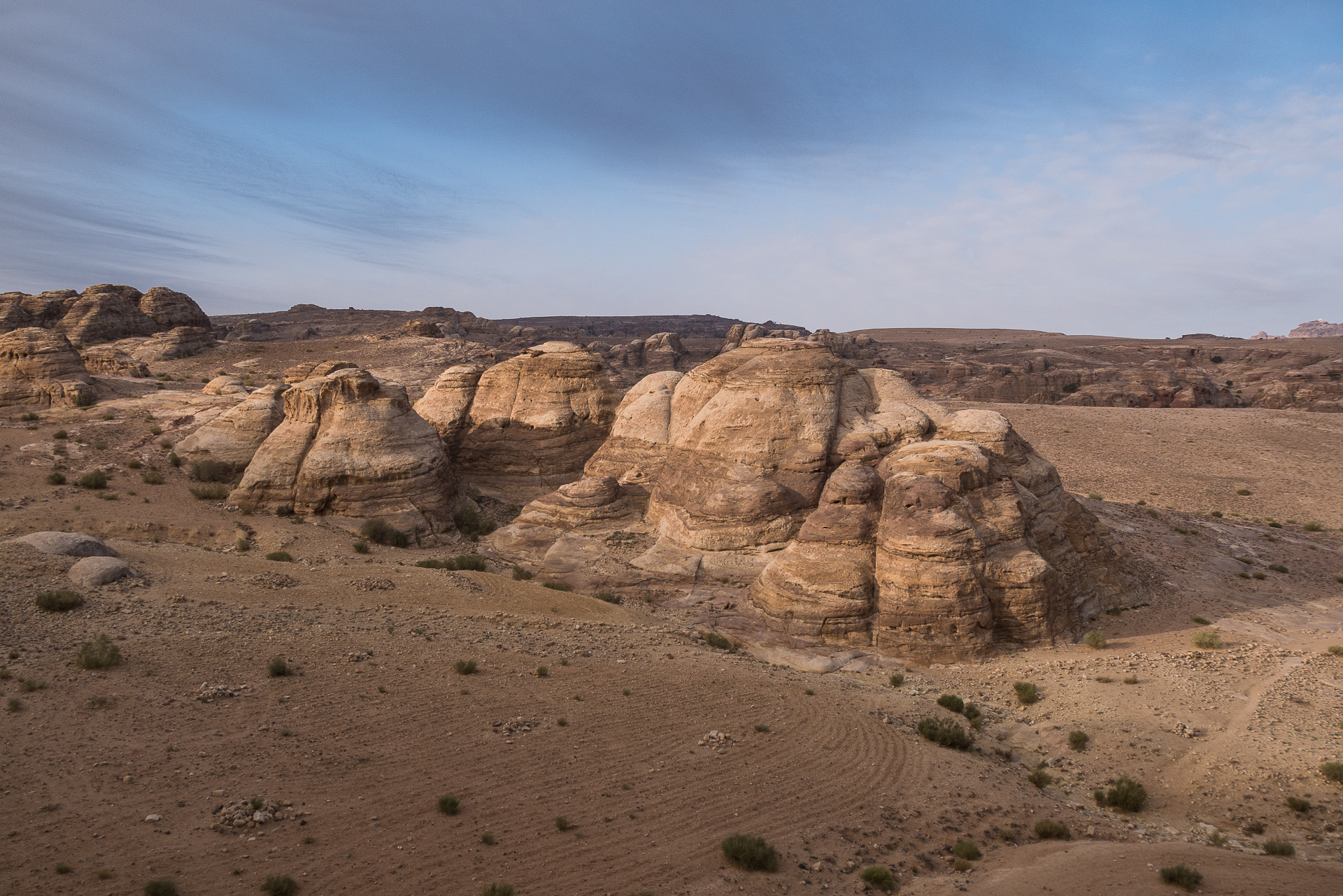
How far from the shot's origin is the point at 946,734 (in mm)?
10750

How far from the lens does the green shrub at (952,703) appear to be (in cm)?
1205

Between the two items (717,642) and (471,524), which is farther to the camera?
(471,524)

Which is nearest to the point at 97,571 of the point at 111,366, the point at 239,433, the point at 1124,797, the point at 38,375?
the point at 239,433

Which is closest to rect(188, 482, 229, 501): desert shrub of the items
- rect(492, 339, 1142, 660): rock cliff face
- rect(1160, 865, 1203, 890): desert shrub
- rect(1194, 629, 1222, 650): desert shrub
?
rect(492, 339, 1142, 660): rock cliff face

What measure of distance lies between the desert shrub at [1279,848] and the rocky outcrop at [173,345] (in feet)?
210

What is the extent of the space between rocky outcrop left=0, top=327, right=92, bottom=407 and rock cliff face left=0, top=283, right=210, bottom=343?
1010 inches

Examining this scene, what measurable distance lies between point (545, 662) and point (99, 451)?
78.3ft

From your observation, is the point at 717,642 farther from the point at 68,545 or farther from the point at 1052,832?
the point at 68,545

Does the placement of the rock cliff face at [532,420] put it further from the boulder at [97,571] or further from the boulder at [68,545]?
the boulder at [97,571]

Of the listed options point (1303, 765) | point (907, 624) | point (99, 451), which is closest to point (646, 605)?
point (907, 624)

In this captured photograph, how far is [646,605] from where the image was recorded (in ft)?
54.1

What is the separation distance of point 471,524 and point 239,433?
9755 mm

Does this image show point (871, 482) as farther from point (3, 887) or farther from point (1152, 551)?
point (3, 887)

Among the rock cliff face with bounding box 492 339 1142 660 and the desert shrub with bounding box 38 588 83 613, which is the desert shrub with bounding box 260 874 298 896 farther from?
the rock cliff face with bounding box 492 339 1142 660
